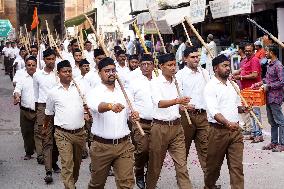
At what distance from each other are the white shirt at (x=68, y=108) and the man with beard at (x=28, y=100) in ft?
8.44

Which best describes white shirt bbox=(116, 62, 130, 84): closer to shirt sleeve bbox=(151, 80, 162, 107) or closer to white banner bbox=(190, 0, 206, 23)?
shirt sleeve bbox=(151, 80, 162, 107)

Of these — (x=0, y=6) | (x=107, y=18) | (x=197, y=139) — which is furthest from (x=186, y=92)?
(x=0, y=6)

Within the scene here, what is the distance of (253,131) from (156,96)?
463cm

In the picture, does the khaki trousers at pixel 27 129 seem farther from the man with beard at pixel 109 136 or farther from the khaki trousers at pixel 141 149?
the man with beard at pixel 109 136

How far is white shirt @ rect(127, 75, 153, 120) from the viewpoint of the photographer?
7.88 m

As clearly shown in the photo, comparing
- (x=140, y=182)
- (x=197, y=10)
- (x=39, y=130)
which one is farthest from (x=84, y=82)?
(x=197, y=10)

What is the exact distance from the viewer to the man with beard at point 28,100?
985cm

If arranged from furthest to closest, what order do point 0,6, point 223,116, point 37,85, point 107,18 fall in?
point 0,6 < point 107,18 < point 37,85 < point 223,116

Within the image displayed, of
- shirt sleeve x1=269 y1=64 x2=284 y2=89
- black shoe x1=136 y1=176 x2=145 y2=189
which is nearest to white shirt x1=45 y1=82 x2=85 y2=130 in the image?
black shoe x1=136 y1=176 x2=145 y2=189

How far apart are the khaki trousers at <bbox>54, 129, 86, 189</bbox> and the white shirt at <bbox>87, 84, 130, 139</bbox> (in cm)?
95

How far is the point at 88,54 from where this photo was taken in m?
14.2

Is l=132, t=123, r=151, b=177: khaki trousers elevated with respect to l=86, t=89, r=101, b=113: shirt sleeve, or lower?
lower

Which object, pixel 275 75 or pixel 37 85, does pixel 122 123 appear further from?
pixel 275 75

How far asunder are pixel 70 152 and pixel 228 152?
1882mm
